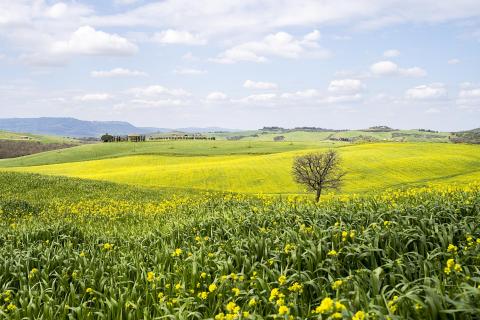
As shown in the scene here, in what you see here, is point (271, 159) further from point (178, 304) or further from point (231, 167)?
point (178, 304)

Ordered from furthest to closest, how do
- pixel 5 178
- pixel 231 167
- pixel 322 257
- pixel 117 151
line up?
pixel 117 151, pixel 231 167, pixel 5 178, pixel 322 257

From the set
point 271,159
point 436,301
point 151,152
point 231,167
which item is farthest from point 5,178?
point 151,152

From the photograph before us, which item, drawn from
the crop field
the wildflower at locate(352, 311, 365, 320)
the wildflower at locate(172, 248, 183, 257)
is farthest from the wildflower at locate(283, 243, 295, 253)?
the wildflower at locate(352, 311, 365, 320)

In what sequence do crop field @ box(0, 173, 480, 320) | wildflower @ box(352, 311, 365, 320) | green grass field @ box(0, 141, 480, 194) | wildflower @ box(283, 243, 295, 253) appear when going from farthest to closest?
green grass field @ box(0, 141, 480, 194) → wildflower @ box(283, 243, 295, 253) → crop field @ box(0, 173, 480, 320) → wildflower @ box(352, 311, 365, 320)

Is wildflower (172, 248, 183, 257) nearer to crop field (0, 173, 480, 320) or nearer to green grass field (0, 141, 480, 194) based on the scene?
crop field (0, 173, 480, 320)

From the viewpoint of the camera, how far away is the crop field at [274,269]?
5641mm

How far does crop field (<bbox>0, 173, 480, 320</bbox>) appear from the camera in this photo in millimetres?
5641

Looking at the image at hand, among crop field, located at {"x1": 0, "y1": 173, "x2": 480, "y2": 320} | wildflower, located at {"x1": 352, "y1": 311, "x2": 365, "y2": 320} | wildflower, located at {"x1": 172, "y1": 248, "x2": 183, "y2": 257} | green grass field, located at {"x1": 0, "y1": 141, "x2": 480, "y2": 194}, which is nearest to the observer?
wildflower, located at {"x1": 352, "y1": 311, "x2": 365, "y2": 320}

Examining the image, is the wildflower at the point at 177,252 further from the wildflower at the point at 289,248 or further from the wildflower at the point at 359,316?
the wildflower at the point at 359,316

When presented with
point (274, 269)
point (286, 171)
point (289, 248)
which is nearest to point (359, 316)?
point (274, 269)

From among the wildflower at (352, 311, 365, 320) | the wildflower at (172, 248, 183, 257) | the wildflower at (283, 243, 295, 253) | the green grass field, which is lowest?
the green grass field

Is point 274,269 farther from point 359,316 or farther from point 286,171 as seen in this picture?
point 286,171

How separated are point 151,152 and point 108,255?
13881 centimetres

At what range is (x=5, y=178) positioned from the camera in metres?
40.0
